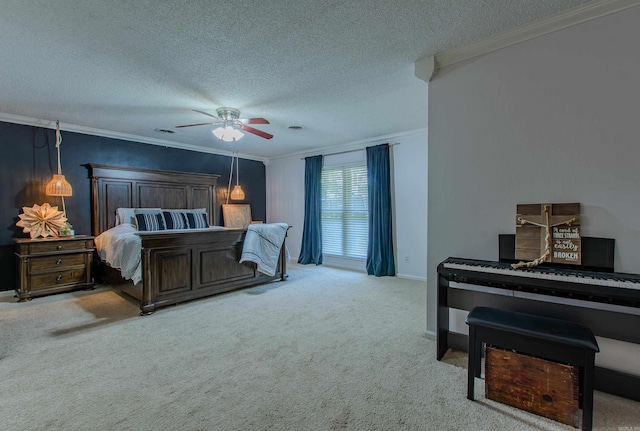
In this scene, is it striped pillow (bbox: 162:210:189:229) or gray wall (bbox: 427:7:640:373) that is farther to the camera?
striped pillow (bbox: 162:210:189:229)

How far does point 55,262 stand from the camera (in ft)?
13.2

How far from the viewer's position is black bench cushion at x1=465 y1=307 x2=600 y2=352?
1546 mm

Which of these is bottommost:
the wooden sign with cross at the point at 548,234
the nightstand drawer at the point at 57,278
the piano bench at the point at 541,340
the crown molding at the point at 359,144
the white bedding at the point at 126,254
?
the nightstand drawer at the point at 57,278

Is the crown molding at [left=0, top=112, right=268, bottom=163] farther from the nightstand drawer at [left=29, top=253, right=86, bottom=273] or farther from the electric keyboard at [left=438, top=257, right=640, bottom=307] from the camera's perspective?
the electric keyboard at [left=438, top=257, right=640, bottom=307]

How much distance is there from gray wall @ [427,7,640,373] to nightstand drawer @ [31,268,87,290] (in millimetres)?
4665

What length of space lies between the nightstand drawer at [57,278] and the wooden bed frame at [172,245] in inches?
12.5

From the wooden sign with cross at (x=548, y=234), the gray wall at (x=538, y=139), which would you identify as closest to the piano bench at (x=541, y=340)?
the wooden sign with cross at (x=548, y=234)

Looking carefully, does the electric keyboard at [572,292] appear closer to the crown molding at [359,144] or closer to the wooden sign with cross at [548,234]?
the wooden sign with cross at [548,234]

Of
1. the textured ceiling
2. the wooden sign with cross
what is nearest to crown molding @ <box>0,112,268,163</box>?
the textured ceiling

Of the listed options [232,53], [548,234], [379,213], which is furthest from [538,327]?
[379,213]

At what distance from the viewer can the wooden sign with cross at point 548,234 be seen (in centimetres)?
196

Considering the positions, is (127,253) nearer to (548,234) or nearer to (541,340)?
(541,340)

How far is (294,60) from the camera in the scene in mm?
2559

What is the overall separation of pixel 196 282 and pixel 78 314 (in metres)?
1.24
